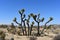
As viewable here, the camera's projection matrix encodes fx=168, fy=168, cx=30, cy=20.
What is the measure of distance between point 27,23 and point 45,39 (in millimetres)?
5443

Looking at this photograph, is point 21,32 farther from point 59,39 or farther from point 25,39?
point 59,39

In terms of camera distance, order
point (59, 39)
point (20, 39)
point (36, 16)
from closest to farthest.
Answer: point (59, 39), point (20, 39), point (36, 16)

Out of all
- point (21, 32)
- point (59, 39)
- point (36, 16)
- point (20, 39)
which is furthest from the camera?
point (21, 32)

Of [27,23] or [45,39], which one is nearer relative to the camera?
[45,39]

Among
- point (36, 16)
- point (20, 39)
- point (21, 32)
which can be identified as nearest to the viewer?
point (20, 39)

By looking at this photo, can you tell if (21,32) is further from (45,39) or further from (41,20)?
(45,39)

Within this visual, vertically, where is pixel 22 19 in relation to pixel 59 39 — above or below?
above

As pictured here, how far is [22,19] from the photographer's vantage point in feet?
85.3

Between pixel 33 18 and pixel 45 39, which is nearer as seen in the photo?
pixel 45 39

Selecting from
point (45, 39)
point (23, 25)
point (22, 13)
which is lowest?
point (45, 39)

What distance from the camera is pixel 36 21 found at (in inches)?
1016

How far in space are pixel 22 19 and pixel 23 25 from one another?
1262 mm

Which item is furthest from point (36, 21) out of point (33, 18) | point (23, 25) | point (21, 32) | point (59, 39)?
point (59, 39)

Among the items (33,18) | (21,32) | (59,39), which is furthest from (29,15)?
(59,39)
